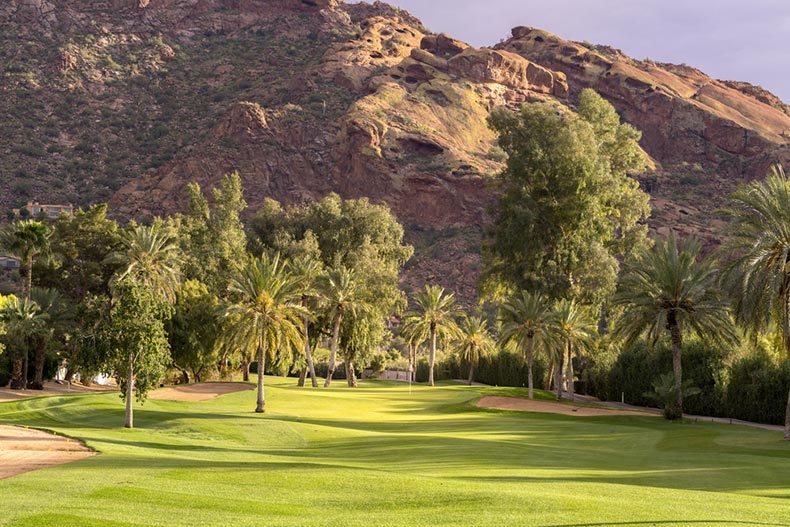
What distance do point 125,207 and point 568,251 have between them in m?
116

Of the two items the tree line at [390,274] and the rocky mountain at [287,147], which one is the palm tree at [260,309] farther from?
the rocky mountain at [287,147]

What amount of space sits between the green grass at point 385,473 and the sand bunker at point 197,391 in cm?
781

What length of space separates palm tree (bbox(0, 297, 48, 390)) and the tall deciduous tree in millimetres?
38207

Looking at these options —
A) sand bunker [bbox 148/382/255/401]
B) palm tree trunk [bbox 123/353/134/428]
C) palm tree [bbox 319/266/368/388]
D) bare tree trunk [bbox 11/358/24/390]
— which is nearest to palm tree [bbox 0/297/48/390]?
bare tree trunk [bbox 11/358/24/390]

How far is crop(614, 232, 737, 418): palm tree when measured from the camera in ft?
148

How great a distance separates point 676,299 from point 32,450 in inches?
1411

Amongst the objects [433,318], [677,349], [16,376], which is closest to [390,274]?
[433,318]

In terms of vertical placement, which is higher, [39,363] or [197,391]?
[39,363]

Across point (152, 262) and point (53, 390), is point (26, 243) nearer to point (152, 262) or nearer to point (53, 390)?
point (152, 262)

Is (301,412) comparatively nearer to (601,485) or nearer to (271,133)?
(601,485)

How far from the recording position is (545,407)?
53719 millimetres

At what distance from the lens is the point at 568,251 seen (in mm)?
64750

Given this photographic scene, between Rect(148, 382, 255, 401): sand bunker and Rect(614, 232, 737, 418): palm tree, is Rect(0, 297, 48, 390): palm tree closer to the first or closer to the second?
Rect(148, 382, 255, 401): sand bunker

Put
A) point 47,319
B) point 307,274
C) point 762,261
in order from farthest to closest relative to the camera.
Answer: point 47,319
point 307,274
point 762,261
